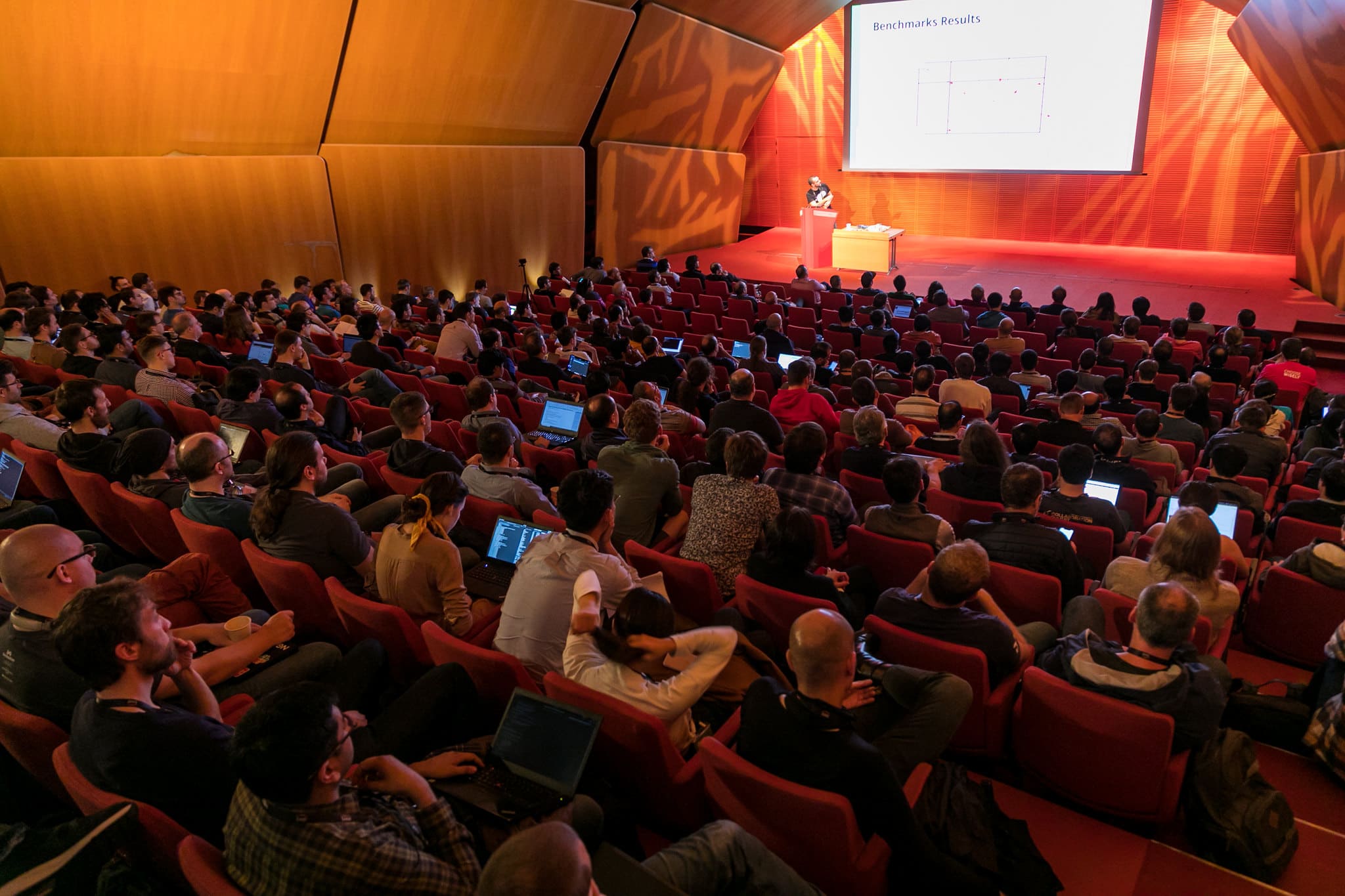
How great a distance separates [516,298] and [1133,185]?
11.4 metres

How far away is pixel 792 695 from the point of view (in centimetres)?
217

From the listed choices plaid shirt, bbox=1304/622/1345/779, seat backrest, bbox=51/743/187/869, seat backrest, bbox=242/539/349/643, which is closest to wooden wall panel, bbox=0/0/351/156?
seat backrest, bbox=242/539/349/643

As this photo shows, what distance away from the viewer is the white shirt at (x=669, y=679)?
238cm

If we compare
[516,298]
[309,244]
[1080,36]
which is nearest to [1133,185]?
[1080,36]

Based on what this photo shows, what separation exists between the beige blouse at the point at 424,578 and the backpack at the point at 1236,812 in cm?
253

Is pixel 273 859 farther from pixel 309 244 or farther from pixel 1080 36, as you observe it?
pixel 1080 36

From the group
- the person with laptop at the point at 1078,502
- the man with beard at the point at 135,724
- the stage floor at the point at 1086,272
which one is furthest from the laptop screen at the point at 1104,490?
the stage floor at the point at 1086,272

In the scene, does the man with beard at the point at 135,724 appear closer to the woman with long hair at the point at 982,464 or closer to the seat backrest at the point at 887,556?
the seat backrest at the point at 887,556

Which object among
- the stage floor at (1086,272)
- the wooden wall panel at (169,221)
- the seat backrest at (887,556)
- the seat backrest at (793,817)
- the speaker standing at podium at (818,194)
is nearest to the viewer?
the seat backrest at (793,817)

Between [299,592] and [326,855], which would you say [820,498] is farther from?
[326,855]

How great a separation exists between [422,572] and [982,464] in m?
2.91

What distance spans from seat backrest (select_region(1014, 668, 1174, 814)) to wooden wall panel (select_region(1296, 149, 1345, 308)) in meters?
11.1

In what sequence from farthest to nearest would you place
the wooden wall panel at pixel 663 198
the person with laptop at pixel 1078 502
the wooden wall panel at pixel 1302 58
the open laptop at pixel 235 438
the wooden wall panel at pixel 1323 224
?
the wooden wall panel at pixel 663 198 < the wooden wall panel at pixel 1323 224 < the wooden wall panel at pixel 1302 58 < the open laptop at pixel 235 438 < the person with laptop at pixel 1078 502

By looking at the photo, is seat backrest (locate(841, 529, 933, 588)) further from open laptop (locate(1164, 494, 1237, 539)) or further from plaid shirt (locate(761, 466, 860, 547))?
open laptop (locate(1164, 494, 1237, 539))
